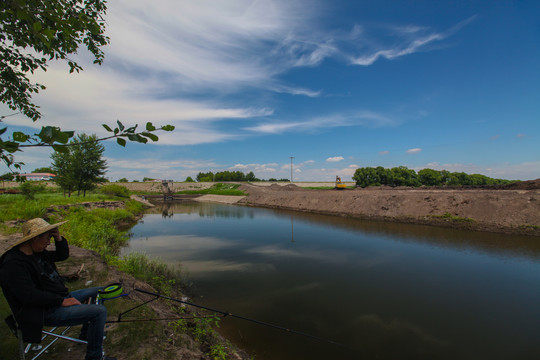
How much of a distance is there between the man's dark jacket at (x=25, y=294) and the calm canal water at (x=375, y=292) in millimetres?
4181

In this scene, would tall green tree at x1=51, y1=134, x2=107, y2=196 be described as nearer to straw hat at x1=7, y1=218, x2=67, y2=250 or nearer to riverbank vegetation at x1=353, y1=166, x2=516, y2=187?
straw hat at x1=7, y1=218, x2=67, y2=250

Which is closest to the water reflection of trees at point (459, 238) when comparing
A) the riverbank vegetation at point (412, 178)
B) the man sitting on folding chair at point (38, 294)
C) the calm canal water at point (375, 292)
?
the calm canal water at point (375, 292)

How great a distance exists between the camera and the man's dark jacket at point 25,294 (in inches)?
108

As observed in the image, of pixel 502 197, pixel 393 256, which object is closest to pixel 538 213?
pixel 502 197

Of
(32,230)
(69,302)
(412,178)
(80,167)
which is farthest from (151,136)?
(412,178)

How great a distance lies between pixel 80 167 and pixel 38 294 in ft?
97.6

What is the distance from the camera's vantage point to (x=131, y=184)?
75438 millimetres

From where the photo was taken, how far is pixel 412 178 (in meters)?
64.6

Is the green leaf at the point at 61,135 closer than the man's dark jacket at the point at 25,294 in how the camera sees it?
Yes

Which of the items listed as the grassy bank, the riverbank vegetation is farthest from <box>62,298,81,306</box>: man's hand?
the riverbank vegetation

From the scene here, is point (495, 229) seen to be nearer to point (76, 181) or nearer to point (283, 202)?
point (283, 202)

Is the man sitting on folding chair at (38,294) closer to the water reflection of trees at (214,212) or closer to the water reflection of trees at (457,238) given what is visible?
the water reflection of trees at (457,238)

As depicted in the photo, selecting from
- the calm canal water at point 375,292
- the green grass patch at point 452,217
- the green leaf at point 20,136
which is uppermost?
the green leaf at point 20,136

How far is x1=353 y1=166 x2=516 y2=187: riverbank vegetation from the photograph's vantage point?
64.3 meters
